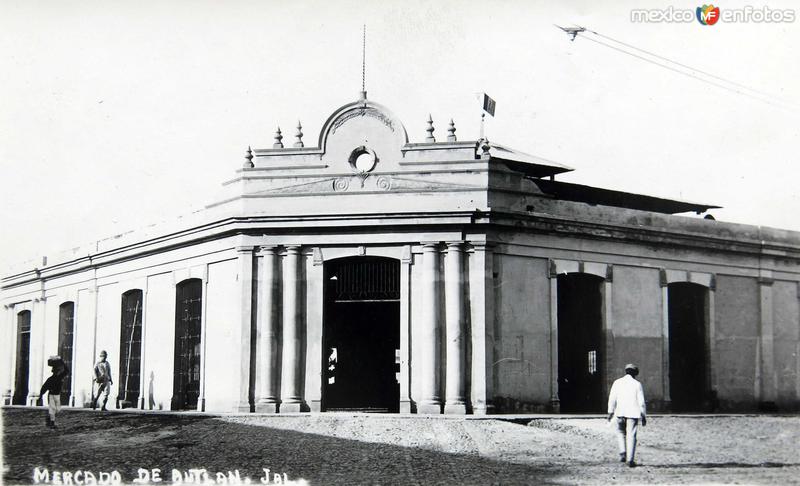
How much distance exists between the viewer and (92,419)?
66.7 ft

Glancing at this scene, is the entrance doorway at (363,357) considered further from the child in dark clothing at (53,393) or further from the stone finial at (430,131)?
the child in dark clothing at (53,393)

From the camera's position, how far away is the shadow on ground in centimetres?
1355

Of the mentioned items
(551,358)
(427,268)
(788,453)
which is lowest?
(788,453)

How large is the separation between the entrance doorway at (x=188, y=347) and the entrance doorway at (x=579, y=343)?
8.58 m

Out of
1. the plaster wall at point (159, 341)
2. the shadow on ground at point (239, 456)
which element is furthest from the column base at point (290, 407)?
the plaster wall at point (159, 341)

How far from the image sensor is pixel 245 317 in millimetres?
21266

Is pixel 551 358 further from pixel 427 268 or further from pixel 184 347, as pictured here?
pixel 184 347

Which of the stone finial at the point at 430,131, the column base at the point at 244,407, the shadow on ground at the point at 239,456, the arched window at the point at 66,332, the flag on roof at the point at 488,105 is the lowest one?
the shadow on ground at the point at 239,456

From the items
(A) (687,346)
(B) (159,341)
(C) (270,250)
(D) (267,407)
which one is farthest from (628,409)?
(B) (159,341)

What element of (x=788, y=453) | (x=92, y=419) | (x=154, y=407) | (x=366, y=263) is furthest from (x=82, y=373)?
(x=788, y=453)

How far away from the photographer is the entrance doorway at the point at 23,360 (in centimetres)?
3170

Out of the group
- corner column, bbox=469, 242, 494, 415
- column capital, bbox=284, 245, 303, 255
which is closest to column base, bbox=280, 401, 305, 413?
column capital, bbox=284, 245, 303, 255

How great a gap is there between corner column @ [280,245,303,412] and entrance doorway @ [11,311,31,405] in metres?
14.2

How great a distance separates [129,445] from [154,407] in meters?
7.95
